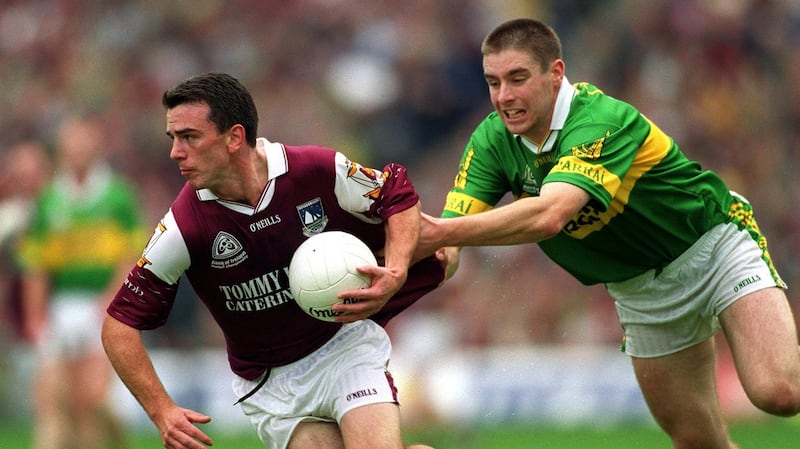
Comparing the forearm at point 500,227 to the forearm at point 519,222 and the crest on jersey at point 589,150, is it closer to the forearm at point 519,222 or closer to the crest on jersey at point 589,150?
the forearm at point 519,222

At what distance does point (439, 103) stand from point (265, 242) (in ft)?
37.7

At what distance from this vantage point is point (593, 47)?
18.0 m

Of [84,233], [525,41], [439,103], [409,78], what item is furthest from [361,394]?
[409,78]

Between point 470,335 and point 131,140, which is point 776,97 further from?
point 131,140

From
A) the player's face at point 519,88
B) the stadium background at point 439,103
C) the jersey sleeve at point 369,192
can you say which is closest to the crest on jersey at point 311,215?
the jersey sleeve at point 369,192

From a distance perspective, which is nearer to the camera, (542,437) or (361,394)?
(361,394)

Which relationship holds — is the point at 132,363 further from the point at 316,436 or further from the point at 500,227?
the point at 500,227

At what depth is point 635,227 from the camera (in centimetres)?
770

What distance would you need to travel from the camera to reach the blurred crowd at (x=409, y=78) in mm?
17094

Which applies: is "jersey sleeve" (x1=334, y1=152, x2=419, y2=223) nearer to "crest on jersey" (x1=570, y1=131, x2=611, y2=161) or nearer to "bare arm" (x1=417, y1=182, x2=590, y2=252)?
"bare arm" (x1=417, y1=182, x2=590, y2=252)

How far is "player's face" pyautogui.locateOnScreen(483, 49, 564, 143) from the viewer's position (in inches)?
290

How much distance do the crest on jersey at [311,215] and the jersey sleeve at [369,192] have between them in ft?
0.36

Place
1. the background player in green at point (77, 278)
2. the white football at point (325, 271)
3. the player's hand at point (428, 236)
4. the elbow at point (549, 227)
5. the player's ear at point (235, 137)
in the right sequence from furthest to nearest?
the background player in green at point (77, 278) → the elbow at point (549, 227) → the player's hand at point (428, 236) → the player's ear at point (235, 137) → the white football at point (325, 271)

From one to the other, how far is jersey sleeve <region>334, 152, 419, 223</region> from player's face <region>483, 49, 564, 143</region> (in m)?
0.84
